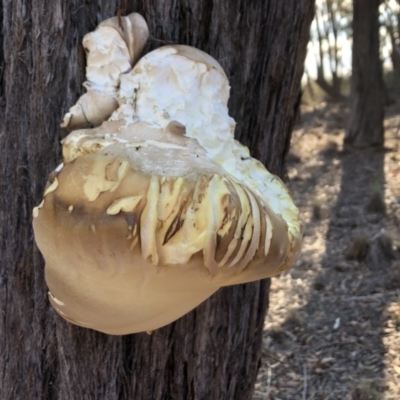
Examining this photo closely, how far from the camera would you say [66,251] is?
2.88ft

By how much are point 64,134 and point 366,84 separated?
7789mm

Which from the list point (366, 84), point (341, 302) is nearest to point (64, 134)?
point (341, 302)

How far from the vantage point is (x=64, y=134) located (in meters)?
1.15

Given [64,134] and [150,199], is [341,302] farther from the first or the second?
[150,199]

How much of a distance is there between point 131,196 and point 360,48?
8.10 metres

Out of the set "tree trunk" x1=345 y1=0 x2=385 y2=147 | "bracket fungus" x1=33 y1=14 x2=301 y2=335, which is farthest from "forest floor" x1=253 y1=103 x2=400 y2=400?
"bracket fungus" x1=33 y1=14 x2=301 y2=335

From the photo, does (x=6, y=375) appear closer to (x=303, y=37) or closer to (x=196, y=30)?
(x=196, y=30)

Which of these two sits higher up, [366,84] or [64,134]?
[366,84]

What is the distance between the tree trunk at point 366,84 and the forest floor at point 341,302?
1.04m

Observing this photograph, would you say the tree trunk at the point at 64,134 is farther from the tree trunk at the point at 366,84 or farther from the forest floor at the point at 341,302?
the tree trunk at the point at 366,84

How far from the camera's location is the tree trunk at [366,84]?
7.97 m

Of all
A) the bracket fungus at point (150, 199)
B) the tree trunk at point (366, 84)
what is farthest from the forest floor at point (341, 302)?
the bracket fungus at point (150, 199)

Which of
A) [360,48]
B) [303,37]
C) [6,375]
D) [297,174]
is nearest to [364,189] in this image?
[297,174]

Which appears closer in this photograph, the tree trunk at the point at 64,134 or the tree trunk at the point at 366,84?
the tree trunk at the point at 64,134
